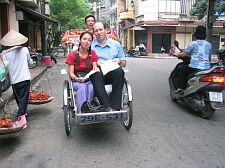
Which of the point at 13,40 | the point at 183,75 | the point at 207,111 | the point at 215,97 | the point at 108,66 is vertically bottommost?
the point at 207,111

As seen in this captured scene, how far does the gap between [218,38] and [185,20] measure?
4624 millimetres

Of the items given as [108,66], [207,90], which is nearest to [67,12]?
[207,90]

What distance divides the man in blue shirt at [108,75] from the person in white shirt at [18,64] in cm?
117

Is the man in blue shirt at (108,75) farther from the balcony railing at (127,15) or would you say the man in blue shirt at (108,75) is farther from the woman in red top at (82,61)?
the balcony railing at (127,15)

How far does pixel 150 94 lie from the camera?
8680 millimetres

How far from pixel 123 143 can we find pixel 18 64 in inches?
84.0

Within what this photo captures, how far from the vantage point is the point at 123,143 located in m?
4.54

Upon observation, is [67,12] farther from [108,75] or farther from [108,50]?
[108,75]

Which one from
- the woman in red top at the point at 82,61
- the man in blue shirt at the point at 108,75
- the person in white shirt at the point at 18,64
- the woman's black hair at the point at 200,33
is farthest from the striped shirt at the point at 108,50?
the woman's black hair at the point at 200,33

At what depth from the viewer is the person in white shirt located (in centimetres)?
500

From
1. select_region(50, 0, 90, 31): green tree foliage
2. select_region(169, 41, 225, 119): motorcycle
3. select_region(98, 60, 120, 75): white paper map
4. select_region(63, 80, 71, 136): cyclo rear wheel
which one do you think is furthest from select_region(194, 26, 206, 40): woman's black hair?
select_region(50, 0, 90, 31): green tree foliage

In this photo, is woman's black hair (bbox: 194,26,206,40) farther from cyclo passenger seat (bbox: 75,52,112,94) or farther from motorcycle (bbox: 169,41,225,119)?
cyclo passenger seat (bbox: 75,52,112,94)

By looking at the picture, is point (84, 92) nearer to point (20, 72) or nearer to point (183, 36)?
point (20, 72)

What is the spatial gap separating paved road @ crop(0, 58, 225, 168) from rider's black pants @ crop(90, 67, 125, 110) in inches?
22.3
